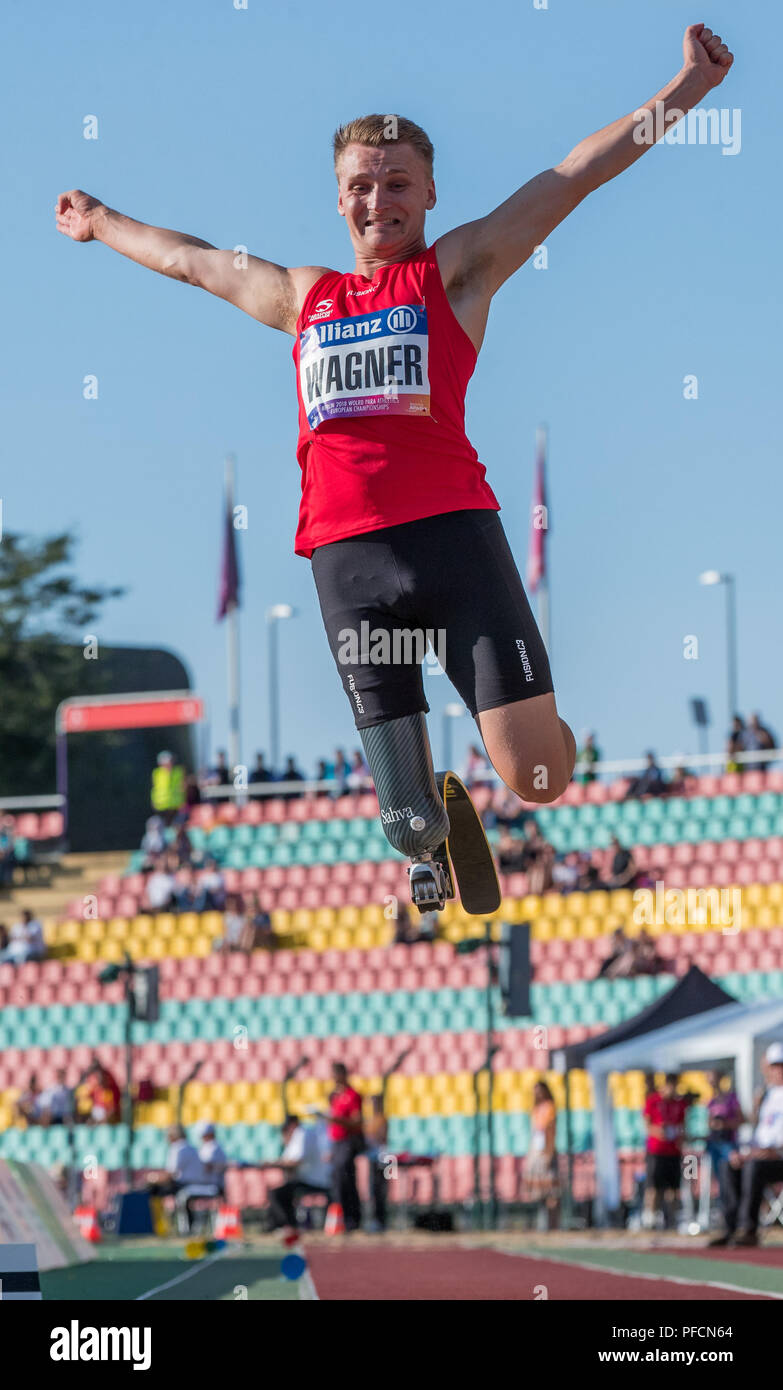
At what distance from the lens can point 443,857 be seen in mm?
5488

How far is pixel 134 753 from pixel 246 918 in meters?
7.71

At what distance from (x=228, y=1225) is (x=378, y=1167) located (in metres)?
1.79

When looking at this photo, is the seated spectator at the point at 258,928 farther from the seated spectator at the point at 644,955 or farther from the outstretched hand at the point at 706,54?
the outstretched hand at the point at 706,54

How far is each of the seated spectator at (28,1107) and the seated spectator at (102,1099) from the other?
183 centimetres

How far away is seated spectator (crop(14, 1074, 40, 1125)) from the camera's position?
907 inches

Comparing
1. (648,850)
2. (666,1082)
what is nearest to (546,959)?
(648,850)

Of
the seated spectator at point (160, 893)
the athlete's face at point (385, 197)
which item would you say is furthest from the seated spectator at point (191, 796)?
the athlete's face at point (385, 197)

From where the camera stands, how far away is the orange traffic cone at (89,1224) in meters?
18.4

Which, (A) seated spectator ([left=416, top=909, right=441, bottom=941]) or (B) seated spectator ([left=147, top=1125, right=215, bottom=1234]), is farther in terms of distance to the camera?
(A) seated spectator ([left=416, top=909, right=441, bottom=941])

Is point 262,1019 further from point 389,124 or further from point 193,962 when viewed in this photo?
point 389,124

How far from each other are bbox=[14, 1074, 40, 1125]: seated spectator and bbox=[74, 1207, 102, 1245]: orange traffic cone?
122 inches

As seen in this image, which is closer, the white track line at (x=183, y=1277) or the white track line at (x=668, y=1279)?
the white track line at (x=668, y=1279)

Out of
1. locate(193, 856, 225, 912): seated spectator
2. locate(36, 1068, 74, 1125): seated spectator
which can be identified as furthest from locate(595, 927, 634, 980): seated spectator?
locate(193, 856, 225, 912): seated spectator

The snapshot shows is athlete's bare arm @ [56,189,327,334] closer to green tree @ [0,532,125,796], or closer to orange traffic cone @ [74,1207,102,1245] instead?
orange traffic cone @ [74,1207,102,1245]
